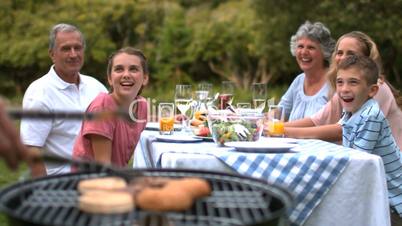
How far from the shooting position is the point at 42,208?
196 cm

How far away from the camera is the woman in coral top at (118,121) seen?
3059mm

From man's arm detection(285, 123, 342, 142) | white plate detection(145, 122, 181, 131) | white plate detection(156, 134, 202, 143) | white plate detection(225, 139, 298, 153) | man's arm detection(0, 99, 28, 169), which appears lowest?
white plate detection(145, 122, 181, 131)

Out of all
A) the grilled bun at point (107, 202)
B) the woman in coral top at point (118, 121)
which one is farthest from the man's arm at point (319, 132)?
the grilled bun at point (107, 202)

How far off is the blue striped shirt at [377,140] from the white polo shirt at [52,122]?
1579 mm

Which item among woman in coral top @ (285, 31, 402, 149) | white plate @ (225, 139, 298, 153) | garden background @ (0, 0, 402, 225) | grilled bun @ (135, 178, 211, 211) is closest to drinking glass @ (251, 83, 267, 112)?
woman in coral top @ (285, 31, 402, 149)

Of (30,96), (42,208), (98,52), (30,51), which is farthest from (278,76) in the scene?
(42,208)

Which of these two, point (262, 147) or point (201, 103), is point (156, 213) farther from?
point (201, 103)

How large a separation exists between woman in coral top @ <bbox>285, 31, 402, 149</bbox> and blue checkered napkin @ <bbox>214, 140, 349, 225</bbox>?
87 cm

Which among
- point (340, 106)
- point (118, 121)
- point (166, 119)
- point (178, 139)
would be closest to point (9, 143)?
point (118, 121)

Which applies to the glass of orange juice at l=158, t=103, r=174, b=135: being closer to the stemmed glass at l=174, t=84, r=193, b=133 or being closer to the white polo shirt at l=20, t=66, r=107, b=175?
the stemmed glass at l=174, t=84, r=193, b=133

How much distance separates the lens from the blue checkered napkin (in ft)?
9.13

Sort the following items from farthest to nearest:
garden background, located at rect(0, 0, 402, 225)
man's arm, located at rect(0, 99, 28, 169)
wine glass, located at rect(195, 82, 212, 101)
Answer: garden background, located at rect(0, 0, 402, 225)
wine glass, located at rect(195, 82, 212, 101)
man's arm, located at rect(0, 99, 28, 169)

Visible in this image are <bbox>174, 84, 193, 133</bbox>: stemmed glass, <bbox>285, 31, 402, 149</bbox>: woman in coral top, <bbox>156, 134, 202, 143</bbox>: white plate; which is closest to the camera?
<bbox>156, 134, 202, 143</bbox>: white plate

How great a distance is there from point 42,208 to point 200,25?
1332 centimetres
